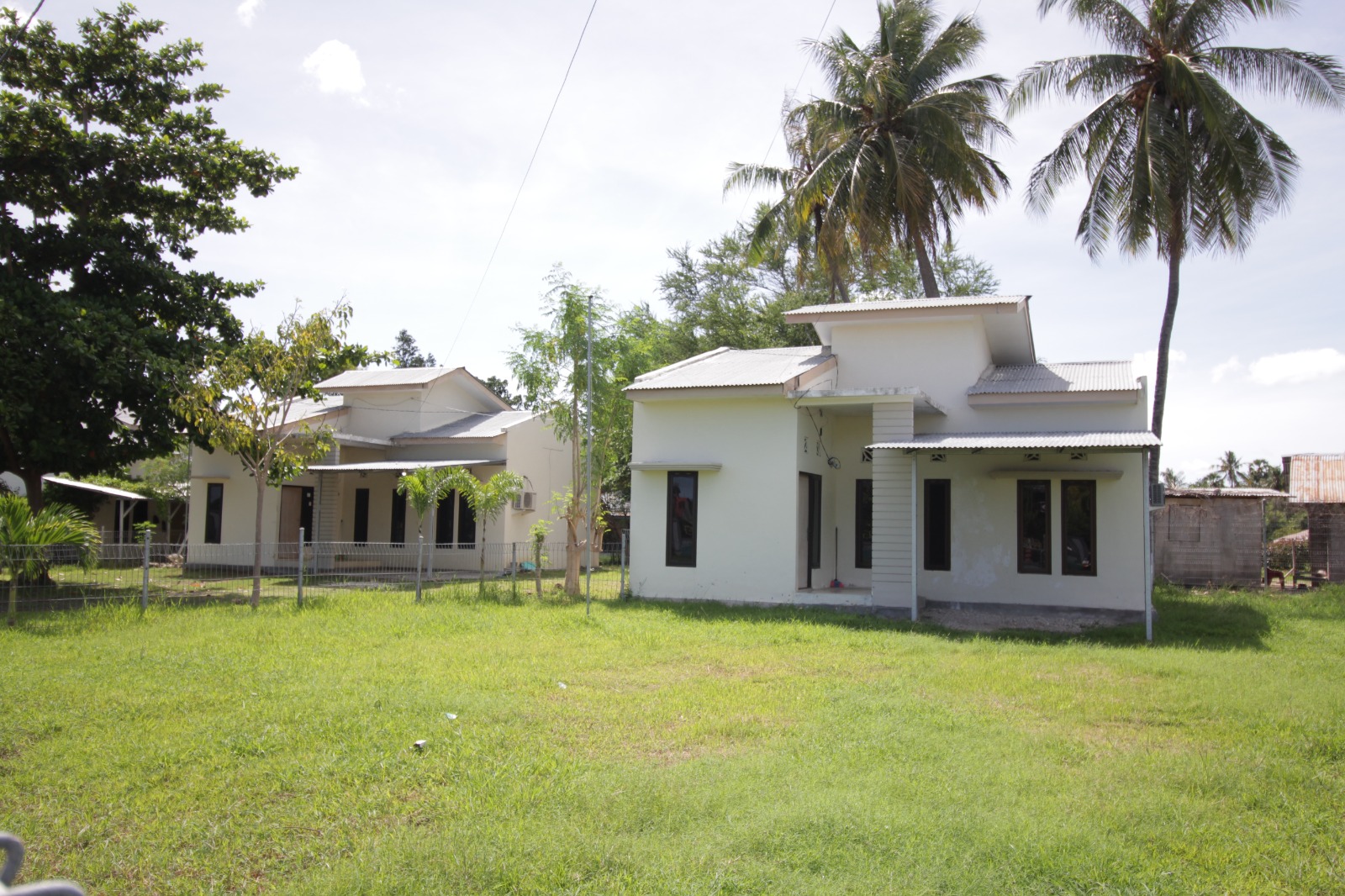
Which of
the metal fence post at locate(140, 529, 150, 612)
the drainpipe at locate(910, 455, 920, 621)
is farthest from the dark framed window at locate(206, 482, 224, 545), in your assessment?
the drainpipe at locate(910, 455, 920, 621)

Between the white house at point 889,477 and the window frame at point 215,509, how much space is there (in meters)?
14.7

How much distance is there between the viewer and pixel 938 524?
16.9 meters

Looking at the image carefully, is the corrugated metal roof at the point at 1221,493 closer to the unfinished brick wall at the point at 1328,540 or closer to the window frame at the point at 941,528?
the unfinished brick wall at the point at 1328,540

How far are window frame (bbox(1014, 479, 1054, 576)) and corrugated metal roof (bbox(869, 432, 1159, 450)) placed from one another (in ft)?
4.80

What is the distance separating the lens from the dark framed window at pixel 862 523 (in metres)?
17.7

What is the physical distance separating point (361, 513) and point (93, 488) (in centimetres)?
869

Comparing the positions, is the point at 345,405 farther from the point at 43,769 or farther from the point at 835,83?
the point at 43,769

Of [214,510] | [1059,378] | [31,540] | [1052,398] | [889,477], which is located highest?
[1059,378]

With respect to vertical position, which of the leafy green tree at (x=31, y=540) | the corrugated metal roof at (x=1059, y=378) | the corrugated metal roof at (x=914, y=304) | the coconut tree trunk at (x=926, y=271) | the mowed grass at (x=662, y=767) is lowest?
the mowed grass at (x=662, y=767)

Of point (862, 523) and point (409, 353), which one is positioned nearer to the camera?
point (862, 523)

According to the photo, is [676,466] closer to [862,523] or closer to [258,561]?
[862,523]

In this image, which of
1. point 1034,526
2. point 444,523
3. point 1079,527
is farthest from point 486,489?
point 1079,527

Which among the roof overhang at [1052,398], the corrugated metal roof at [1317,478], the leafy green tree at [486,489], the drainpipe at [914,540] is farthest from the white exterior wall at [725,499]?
the corrugated metal roof at [1317,478]

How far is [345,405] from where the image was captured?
1027 inches
